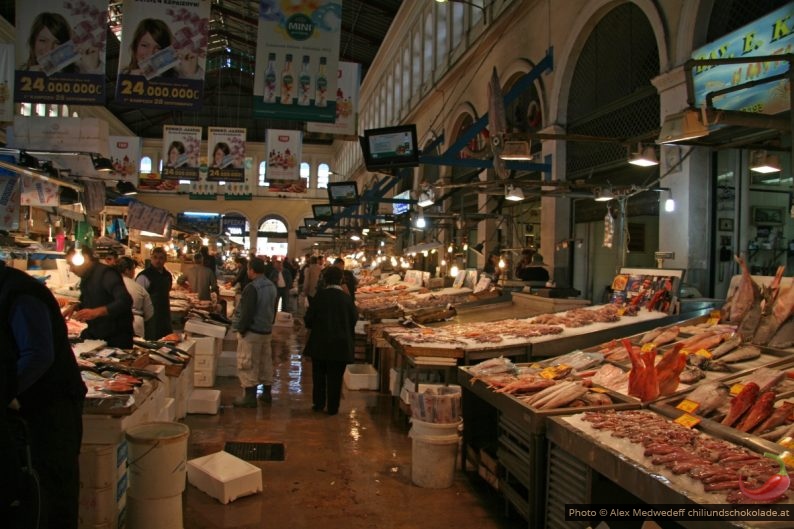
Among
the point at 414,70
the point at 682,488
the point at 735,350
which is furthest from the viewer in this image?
the point at 414,70

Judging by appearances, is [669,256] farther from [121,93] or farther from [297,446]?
[121,93]

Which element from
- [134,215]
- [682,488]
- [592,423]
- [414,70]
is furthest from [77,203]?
[414,70]

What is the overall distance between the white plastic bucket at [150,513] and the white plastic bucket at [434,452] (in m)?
2.20

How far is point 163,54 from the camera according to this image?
33.0 ft

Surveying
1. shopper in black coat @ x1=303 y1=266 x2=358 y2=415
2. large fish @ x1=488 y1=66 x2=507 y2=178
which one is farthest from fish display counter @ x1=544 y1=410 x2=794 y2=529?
shopper in black coat @ x1=303 y1=266 x2=358 y2=415

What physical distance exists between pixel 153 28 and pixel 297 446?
283 inches

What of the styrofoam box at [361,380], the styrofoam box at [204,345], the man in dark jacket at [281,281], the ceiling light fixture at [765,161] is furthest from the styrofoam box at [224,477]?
the man in dark jacket at [281,281]

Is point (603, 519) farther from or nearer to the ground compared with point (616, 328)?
nearer to the ground

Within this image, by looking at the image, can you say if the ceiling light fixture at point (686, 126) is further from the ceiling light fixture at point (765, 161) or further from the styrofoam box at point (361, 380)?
the styrofoam box at point (361, 380)

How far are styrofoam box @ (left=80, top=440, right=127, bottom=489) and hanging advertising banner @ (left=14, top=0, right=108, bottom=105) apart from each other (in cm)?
744

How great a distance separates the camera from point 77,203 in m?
13.3

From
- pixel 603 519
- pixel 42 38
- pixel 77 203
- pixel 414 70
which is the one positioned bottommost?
pixel 603 519

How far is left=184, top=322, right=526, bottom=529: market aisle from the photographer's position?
4.89 metres

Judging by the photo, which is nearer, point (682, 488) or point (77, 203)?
point (682, 488)
